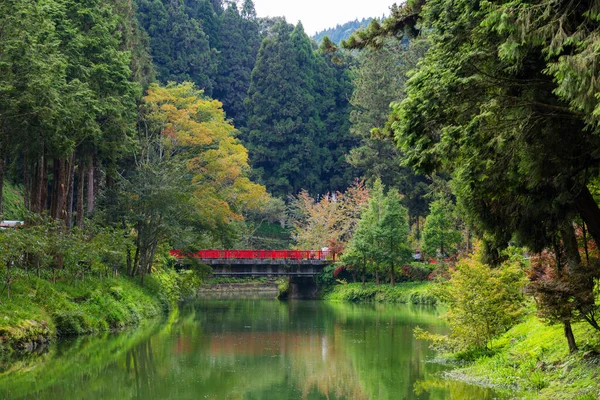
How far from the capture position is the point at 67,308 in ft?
79.6

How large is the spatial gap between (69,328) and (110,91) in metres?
10.3

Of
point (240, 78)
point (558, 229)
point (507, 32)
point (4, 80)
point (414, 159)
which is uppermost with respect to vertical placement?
point (240, 78)

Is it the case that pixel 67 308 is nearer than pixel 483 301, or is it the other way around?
pixel 483 301

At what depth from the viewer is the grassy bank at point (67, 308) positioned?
20550 mm

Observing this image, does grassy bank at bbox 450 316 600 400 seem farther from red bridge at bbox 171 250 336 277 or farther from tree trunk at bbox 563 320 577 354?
red bridge at bbox 171 250 336 277

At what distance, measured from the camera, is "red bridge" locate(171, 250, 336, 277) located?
159 ft

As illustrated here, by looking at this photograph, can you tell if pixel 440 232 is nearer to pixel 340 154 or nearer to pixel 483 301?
pixel 483 301

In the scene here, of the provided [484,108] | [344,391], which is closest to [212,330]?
[344,391]

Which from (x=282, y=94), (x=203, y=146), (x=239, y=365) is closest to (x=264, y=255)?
(x=203, y=146)

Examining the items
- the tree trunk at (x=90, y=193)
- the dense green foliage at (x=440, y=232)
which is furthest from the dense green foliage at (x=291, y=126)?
the tree trunk at (x=90, y=193)

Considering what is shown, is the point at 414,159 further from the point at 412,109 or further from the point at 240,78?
the point at 240,78

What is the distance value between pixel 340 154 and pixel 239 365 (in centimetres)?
5849

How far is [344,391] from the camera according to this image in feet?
50.6

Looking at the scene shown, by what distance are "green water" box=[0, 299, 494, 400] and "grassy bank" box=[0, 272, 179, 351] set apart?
76 centimetres
